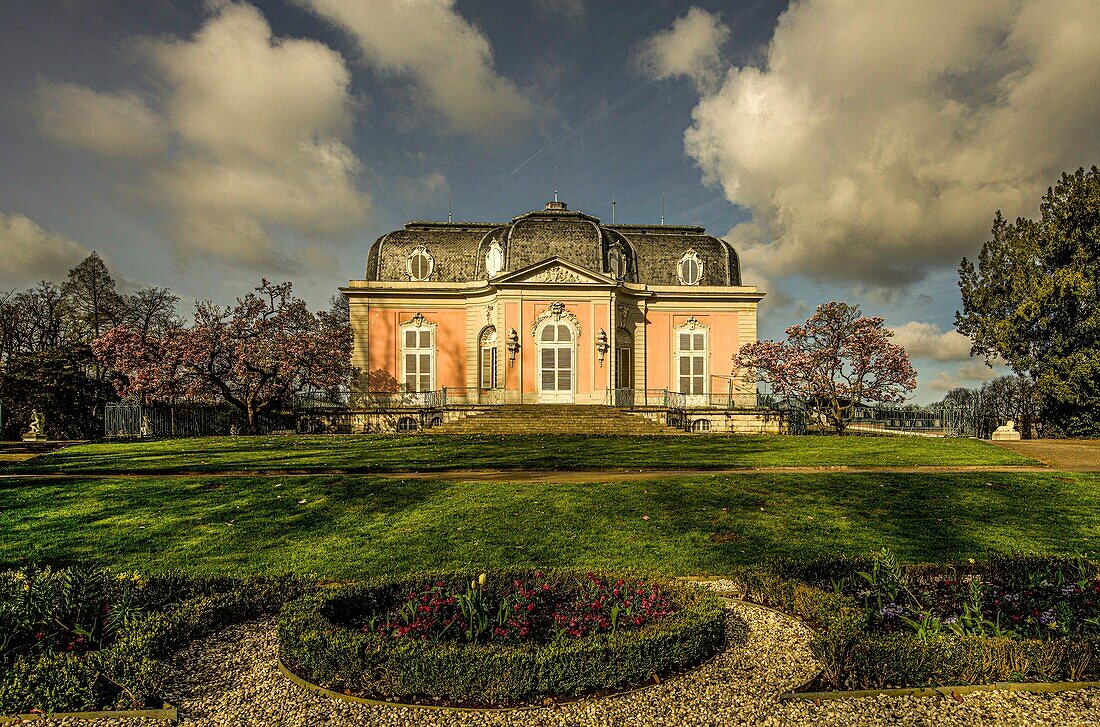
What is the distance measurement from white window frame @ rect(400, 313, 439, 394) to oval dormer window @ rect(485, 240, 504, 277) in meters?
3.85

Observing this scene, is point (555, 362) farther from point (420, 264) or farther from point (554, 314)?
point (420, 264)

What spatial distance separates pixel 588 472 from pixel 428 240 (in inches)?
811

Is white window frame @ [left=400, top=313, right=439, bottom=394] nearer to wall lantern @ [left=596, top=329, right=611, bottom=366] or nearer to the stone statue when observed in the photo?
wall lantern @ [left=596, top=329, right=611, bottom=366]

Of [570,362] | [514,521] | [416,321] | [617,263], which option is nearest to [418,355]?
[416,321]

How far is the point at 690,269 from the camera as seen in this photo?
2994 centimetres

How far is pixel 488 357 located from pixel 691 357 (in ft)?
33.5

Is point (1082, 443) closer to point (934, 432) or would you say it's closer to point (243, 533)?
point (934, 432)

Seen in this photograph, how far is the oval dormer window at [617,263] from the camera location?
28172 millimetres

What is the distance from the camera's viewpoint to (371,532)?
775cm

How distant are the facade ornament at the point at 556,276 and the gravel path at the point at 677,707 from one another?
74.2 ft

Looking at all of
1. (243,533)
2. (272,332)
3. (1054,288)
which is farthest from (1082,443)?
(272,332)

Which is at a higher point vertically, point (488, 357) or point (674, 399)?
point (488, 357)

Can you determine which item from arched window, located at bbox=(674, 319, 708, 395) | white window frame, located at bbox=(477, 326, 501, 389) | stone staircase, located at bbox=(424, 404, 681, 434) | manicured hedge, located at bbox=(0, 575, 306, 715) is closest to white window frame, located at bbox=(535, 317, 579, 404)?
stone staircase, located at bbox=(424, 404, 681, 434)

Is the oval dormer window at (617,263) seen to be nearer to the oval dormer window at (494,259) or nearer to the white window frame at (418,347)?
the oval dormer window at (494,259)
